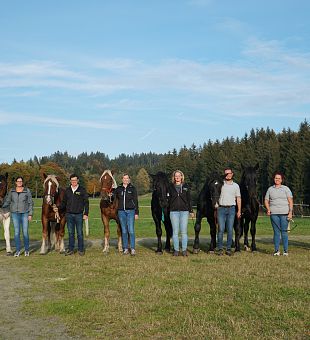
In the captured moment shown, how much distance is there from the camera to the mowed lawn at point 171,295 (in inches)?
223

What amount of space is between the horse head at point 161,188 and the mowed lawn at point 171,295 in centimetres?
157

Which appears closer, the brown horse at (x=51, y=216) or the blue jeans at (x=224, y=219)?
the blue jeans at (x=224, y=219)

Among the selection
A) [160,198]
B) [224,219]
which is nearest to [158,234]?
[160,198]

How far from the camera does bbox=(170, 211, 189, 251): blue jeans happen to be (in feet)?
40.8

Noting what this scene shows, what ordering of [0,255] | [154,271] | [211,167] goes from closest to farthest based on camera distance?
[154,271] → [0,255] → [211,167]

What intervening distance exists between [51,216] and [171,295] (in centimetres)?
729

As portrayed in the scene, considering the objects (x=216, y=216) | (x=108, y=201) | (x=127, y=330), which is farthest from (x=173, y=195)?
(x=127, y=330)

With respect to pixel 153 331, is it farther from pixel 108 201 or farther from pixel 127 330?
pixel 108 201

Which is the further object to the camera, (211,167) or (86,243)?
(211,167)

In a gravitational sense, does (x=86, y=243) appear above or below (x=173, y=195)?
below

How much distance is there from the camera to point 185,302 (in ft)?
22.7

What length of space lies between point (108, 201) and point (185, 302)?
7333mm

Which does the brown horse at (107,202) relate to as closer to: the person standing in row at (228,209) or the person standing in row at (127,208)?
the person standing in row at (127,208)

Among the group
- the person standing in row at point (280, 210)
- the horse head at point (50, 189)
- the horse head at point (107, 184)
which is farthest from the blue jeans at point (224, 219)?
the horse head at point (50, 189)
